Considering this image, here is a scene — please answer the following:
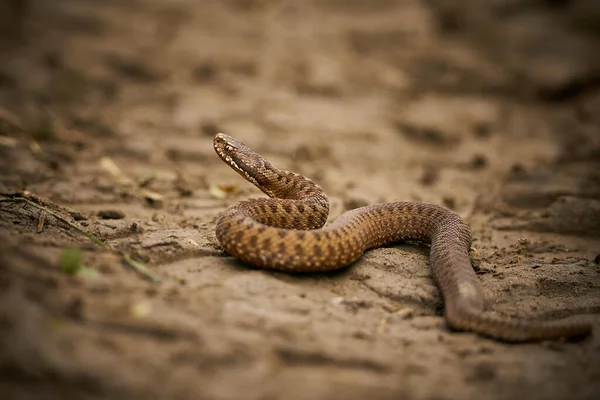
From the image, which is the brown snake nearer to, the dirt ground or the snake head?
the snake head

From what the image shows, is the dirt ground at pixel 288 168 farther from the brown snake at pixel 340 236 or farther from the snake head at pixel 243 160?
the snake head at pixel 243 160

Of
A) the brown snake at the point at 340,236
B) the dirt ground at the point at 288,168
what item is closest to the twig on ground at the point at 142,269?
the dirt ground at the point at 288,168

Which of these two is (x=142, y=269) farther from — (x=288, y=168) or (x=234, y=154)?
(x=288, y=168)

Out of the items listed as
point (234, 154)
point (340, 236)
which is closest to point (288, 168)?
point (234, 154)

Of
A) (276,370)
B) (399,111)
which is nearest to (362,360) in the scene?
(276,370)

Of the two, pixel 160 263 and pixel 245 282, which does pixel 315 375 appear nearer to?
pixel 245 282

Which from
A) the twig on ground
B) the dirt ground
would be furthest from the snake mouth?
the twig on ground

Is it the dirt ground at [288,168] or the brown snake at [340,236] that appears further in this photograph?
the brown snake at [340,236]
